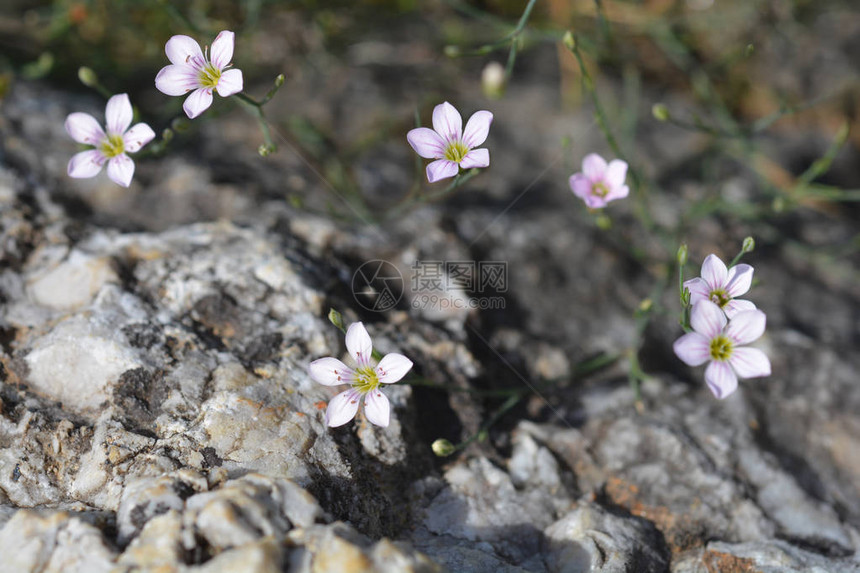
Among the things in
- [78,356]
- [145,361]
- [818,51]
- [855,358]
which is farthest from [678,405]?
[818,51]

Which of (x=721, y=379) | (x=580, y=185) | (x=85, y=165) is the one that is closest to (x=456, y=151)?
(x=580, y=185)

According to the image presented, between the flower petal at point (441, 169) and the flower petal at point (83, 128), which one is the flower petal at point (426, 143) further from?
the flower petal at point (83, 128)

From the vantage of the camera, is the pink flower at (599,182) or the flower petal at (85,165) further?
the pink flower at (599,182)

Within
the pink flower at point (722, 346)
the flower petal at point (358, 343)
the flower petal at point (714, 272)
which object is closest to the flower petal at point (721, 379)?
the pink flower at point (722, 346)

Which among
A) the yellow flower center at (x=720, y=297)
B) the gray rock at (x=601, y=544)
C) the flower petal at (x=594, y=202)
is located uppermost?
the flower petal at (x=594, y=202)

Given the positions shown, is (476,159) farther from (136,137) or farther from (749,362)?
(136,137)

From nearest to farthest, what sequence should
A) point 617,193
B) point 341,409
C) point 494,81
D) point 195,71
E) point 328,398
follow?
point 341,409 → point 328,398 → point 195,71 → point 617,193 → point 494,81
